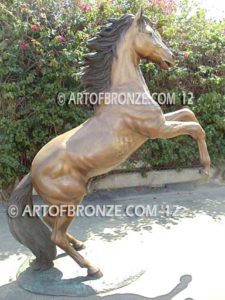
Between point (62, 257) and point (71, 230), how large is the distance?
967 mm

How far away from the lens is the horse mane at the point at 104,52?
2.77 metres

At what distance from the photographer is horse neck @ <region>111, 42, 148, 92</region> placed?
9.04 ft

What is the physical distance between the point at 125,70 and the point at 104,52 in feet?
0.65

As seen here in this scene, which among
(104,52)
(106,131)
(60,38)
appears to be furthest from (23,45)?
(106,131)

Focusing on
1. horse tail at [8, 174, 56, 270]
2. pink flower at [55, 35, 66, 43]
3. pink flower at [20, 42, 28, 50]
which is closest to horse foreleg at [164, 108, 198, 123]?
horse tail at [8, 174, 56, 270]

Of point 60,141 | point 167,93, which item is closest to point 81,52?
point 167,93

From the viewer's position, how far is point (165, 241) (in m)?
3.81

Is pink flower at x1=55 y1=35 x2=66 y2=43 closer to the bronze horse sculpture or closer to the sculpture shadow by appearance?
the bronze horse sculpture

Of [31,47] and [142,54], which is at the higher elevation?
[31,47]

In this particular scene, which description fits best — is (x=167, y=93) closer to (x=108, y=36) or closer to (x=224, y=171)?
(x=224, y=171)

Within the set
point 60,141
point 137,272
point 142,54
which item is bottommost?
point 137,272

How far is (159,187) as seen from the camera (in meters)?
5.95

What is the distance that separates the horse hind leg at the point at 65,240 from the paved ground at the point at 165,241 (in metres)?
0.21

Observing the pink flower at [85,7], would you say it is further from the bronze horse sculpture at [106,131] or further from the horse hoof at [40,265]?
the horse hoof at [40,265]
